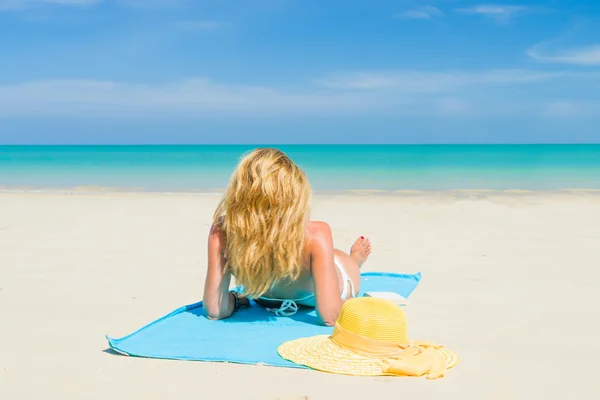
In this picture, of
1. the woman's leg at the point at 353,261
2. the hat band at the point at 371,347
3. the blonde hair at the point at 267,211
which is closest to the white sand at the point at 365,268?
the hat band at the point at 371,347

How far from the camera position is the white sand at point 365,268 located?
323 cm

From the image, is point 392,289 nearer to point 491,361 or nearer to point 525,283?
point 525,283

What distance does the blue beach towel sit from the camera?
3590mm

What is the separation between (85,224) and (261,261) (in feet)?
20.7

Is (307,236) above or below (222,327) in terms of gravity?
above

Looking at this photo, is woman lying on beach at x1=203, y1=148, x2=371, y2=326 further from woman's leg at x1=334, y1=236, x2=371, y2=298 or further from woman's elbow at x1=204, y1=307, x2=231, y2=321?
woman's leg at x1=334, y1=236, x2=371, y2=298

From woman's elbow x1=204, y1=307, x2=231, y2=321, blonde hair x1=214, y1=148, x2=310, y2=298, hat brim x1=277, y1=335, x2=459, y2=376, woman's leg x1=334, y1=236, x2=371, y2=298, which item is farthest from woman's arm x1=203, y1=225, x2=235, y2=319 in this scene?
woman's leg x1=334, y1=236, x2=371, y2=298

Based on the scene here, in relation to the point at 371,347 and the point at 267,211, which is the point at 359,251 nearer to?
the point at 267,211

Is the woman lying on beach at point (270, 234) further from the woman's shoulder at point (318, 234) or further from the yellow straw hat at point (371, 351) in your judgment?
the yellow straw hat at point (371, 351)

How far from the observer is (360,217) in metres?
10.8

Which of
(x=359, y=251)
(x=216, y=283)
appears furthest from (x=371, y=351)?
(x=359, y=251)

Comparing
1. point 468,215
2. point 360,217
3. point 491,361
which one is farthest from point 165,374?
point 468,215

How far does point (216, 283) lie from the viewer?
163 inches

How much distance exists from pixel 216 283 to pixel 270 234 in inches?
22.3
